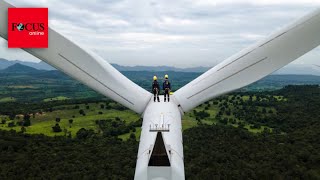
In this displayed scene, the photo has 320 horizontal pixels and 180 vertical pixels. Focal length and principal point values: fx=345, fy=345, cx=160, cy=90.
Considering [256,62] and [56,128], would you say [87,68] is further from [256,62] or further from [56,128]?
[56,128]

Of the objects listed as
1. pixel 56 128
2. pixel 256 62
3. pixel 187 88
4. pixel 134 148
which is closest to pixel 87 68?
pixel 187 88

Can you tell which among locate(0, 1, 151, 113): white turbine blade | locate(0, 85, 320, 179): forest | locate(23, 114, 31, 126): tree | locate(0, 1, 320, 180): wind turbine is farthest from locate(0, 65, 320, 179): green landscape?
locate(0, 1, 320, 180): wind turbine

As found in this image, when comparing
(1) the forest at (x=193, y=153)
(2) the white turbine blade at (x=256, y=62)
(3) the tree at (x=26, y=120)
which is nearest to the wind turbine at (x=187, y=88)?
(2) the white turbine blade at (x=256, y=62)

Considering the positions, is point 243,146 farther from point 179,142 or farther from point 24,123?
point 179,142

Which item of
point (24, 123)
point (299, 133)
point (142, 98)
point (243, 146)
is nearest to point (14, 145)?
point (24, 123)

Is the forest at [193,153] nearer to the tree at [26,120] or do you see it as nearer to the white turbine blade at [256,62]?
the tree at [26,120]

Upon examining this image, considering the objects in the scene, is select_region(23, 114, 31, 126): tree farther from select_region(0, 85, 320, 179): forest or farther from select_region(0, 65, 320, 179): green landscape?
select_region(0, 85, 320, 179): forest

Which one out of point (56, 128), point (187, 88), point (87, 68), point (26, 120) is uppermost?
point (87, 68)
